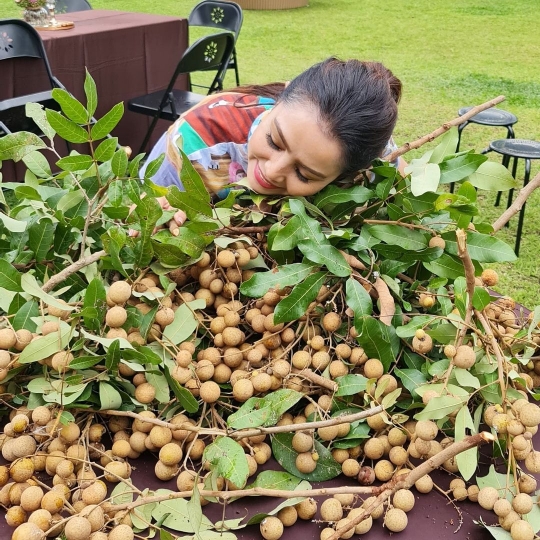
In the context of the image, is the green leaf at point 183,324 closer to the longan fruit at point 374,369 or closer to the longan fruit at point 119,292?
the longan fruit at point 119,292

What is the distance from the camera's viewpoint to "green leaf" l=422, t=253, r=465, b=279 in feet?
2.57

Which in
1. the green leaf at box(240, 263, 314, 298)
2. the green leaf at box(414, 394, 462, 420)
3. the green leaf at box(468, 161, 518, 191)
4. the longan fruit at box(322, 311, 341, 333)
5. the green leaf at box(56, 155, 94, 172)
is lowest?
the green leaf at box(414, 394, 462, 420)

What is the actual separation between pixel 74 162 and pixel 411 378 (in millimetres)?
515

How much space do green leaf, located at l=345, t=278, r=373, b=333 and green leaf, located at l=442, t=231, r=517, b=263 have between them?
17cm

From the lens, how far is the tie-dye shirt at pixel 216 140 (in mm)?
1212

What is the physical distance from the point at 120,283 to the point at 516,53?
7058 mm

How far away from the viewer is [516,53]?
666 centimetres

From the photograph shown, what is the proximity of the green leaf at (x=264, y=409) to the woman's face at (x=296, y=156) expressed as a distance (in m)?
0.36

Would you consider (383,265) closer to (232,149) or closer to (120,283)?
(120,283)

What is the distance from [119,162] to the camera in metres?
0.80

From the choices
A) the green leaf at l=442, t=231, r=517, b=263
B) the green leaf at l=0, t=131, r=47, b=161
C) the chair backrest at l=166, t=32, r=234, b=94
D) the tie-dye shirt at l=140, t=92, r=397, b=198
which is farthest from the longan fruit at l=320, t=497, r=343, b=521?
the chair backrest at l=166, t=32, r=234, b=94

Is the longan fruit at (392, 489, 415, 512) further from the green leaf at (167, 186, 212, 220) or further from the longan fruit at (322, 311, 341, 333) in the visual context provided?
the green leaf at (167, 186, 212, 220)

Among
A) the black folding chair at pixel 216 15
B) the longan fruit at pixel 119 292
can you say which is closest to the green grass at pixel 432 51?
the black folding chair at pixel 216 15

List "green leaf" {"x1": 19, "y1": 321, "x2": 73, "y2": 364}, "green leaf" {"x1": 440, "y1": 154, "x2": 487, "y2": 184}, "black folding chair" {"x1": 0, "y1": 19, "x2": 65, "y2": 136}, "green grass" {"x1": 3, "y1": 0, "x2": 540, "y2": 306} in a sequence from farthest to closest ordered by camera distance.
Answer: "green grass" {"x1": 3, "y1": 0, "x2": 540, "y2": 306}
"black folding chair" {"x1": 0, "y1": 19, "x2": 65, "y2": 136}
"green leaf" {"x1": 440, "y1": 154, "x2": 487, "y2": 184}
"green leaf" {"x1": 19, "y1": 321, "x2": 73, "y2": 364}
